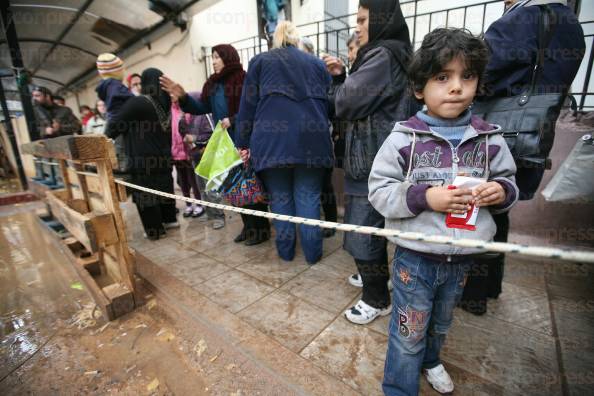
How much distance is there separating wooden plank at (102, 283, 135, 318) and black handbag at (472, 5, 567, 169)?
2724 millimetres

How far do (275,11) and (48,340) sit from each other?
18.1ft

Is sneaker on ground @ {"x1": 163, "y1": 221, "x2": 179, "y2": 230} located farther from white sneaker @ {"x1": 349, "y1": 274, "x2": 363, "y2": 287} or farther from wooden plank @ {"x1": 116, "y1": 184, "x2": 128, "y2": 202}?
white sneaker @ {"x1": 349, "y1": 274, "x2": 363, "y2": 287}

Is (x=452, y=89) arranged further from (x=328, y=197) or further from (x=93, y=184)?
(x=93, y=184)

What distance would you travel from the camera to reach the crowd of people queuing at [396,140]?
1.19 metres

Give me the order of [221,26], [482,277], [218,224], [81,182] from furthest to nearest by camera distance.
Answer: [221,26] < [218,224] < [81,182] < [482,277]

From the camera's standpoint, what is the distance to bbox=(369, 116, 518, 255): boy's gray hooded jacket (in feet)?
3.82

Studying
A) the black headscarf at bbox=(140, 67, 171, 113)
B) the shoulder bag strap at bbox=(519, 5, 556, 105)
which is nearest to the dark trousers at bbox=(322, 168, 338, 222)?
the shoulder bag strap at bbox=(519, 5, 556, 105)

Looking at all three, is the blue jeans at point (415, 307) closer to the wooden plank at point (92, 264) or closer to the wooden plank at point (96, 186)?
the wooden plank at point (96, 186)

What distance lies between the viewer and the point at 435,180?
3.99 ft

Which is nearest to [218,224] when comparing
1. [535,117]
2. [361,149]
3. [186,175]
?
[186,175]

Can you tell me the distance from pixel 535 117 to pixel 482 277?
3.44 ft

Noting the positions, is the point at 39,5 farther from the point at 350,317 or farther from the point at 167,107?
the point at 350,317

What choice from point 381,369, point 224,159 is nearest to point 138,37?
point 224,159

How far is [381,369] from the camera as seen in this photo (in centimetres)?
158
